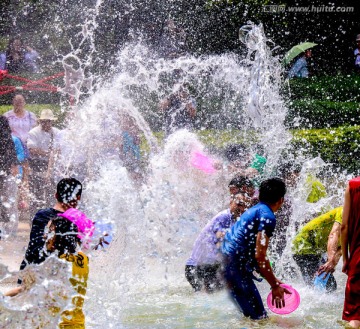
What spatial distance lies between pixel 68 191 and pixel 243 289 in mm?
1570

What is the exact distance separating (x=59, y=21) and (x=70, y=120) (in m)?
9.10

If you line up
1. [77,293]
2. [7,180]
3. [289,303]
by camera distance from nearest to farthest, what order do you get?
[77,293] < [289,303] < [7,180]

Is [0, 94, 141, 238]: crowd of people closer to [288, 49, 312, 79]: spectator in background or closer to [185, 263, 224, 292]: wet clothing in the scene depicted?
[185, 263, 224, 292]: wet clothing

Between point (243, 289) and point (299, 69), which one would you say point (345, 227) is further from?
point (299, 69)

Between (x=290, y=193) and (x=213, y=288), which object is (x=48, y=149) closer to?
(x=290, y=193)

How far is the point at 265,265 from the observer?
229 inches

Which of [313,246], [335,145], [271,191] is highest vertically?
[335,145]

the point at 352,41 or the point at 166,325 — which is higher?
the point at 352,41

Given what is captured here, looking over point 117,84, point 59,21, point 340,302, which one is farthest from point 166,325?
point 59,21

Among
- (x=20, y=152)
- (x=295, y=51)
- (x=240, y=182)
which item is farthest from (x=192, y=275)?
(x=295, y=51)

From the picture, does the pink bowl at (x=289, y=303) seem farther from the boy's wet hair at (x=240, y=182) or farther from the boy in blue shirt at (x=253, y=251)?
the boy's wet hair at (x=240, y=182)

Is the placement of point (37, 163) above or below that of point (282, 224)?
above

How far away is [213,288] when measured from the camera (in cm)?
736

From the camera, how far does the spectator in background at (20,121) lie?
39.6 feet
